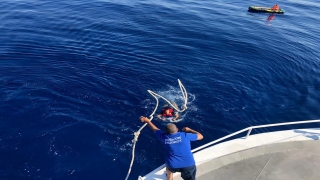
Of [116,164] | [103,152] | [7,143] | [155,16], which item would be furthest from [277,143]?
[155,16]

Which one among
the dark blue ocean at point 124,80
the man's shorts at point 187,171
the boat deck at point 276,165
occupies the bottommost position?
the dark blue ocean at point 124,80

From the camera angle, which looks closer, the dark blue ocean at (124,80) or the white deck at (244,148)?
the white deck at (244,148)

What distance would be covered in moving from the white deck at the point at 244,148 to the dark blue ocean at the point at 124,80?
11.8 feet

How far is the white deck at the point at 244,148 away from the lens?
912cm

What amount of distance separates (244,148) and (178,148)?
3.94 meters

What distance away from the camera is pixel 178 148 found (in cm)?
726

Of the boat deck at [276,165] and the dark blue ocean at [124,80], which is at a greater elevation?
the boat deck at [276,165]

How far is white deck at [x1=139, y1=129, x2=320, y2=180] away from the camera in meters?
9.12

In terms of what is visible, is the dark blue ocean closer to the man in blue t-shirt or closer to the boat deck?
the boat deck

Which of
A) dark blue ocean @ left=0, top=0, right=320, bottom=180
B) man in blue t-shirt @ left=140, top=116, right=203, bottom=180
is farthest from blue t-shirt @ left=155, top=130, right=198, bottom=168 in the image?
dark blue ocean @ left=0, top=0, right=320, bottom=180

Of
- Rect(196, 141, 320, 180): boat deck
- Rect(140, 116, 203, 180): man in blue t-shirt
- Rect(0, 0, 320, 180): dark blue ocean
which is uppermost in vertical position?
Rect(140, 116, 203, 180): man in blue t-shirt

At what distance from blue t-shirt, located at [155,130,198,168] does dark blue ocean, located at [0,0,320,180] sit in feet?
16.9

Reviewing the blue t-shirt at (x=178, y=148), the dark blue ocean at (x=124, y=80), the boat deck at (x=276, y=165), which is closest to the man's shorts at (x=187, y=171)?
the blue t-shirt at (x=178, y=148)

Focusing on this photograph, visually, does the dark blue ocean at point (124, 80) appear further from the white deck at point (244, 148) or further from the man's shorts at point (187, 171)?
the man's shorts at point (187, 171)
